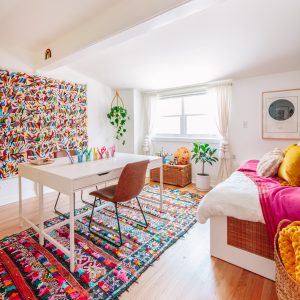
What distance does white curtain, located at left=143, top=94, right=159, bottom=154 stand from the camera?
186 inches

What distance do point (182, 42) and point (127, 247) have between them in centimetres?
255

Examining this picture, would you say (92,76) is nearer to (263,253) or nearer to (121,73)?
(121,73)

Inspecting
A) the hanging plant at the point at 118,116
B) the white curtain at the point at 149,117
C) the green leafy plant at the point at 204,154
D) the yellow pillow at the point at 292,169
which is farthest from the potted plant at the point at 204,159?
the hanging plant at the point at 118,116

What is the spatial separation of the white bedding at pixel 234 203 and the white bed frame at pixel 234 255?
0.12 metres

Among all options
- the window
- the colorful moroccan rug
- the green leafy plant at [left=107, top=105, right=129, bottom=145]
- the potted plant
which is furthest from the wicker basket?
the green leafy plant at [left=107, top=105, right=129, bottom=145]

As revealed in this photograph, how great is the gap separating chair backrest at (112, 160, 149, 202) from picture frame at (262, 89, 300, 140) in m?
2.40

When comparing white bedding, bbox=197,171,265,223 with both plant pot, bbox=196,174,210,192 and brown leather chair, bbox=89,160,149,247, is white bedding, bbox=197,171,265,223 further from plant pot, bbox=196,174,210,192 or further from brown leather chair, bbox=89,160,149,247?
plant pot, bbox=196,174,210,192

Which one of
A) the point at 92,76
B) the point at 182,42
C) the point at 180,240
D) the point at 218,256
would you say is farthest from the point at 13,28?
the point at 218,256

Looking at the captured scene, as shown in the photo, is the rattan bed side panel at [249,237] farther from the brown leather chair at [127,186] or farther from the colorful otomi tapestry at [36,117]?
the colorful otomi tapestry at [36,117]

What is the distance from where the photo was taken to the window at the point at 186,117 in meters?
4.04

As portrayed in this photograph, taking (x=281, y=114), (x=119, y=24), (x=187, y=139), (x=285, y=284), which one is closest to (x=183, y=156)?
(x=187, y=139)

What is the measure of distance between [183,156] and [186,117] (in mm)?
869

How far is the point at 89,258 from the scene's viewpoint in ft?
5.87

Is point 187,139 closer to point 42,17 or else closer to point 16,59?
point 42,17
